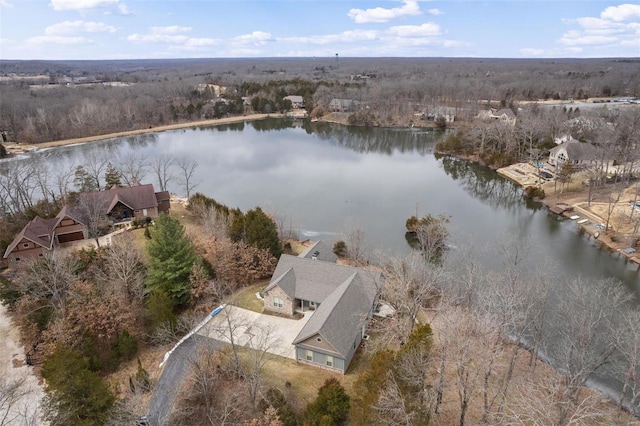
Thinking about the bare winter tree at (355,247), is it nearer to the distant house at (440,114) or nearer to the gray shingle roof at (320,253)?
the gray shingle roof at (320,253)

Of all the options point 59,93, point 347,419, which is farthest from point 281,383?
point 59,93

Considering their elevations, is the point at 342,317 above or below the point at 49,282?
below

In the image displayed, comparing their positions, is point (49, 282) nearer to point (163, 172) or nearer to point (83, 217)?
point (83, 217)

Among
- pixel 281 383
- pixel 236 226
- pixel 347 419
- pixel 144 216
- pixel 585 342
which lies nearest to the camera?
pixel 347 419

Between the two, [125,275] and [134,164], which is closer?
[125,275]

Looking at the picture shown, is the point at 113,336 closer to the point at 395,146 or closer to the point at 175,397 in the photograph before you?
the point at 175,397

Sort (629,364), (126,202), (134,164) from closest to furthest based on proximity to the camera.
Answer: (629,364), (126,202), (134,164)

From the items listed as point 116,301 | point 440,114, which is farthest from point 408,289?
point 440,114

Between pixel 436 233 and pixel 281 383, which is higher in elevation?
pixel 436 233

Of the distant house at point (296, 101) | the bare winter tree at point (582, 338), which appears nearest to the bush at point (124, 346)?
the bare winter tree at point (582, 338)
